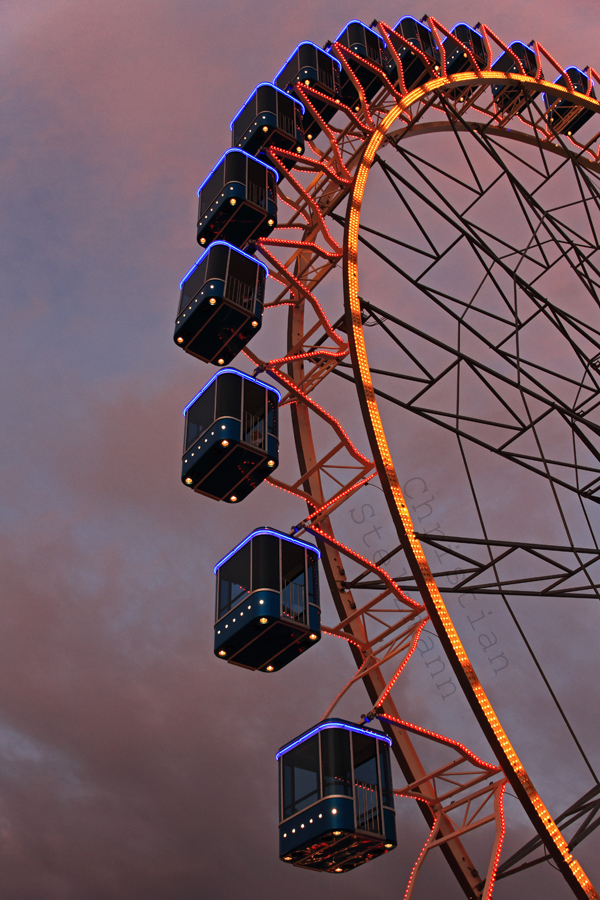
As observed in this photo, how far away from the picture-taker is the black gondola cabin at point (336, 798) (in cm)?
1380

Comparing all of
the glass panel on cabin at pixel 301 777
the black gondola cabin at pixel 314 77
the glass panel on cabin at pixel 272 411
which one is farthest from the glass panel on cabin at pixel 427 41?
the glass panel on cabin at pixel 301 777

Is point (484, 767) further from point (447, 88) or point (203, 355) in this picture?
point (447, 88)

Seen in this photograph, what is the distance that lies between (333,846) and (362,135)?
16.3 metres

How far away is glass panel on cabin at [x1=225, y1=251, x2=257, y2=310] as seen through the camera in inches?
731

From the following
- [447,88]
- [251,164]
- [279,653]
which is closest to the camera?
[279,653]

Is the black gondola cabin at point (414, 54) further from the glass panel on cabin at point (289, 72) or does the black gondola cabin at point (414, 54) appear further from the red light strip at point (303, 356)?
the red light strip at point (303, 356)

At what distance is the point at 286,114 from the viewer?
880 inches

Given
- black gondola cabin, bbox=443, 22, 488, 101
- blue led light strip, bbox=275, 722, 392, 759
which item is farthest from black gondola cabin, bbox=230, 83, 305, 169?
blue led light strip, bbox=275, 722, 392, 759

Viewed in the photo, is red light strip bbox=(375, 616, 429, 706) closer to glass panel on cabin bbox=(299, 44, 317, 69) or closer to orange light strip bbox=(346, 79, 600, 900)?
orange light strip bbox=(346, 79, 600, 900)

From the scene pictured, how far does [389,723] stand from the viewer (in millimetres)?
15797

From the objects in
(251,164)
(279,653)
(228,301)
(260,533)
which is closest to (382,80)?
(251,164)

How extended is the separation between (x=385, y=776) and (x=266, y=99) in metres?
15.4

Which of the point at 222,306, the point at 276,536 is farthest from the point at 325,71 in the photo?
the point at 276,536

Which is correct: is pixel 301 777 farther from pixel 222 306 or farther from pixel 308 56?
pixel 308 56
